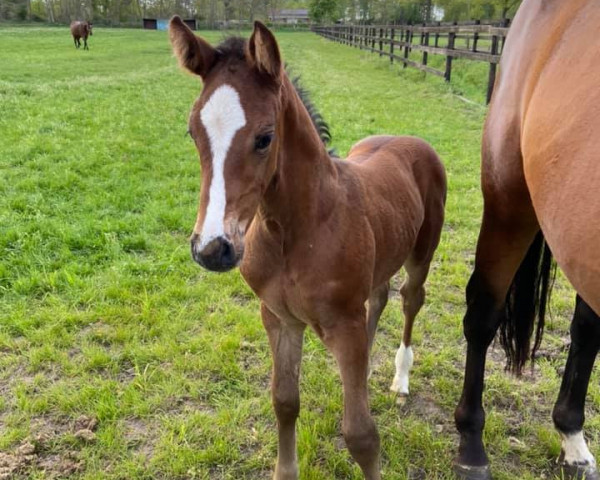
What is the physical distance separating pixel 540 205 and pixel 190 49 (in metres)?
1.15

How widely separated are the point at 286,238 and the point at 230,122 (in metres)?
0.53

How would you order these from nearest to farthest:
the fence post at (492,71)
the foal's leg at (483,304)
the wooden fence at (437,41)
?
the foal's leg at (483,304) < the fence post at (492,71) < the wooden fence at (437,41)

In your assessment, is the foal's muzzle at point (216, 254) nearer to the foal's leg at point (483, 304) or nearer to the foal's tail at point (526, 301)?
the foal's leg at point (483, 304)

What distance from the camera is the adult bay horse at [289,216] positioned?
1.47 metres

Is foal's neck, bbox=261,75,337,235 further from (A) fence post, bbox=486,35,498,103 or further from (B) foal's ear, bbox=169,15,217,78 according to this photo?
(A) fence post, bbox=486,35,498,103

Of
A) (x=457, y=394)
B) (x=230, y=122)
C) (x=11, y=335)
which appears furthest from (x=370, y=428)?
(x=11, y=335)

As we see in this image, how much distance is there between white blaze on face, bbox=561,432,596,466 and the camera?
218cm

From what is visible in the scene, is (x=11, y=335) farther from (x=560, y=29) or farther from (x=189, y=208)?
(x=560, y=29)

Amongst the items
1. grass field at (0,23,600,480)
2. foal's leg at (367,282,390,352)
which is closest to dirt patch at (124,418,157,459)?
grass field at (0,23,600,480)

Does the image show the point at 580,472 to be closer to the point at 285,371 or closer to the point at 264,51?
the point at 285,371

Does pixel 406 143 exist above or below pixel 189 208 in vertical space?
above

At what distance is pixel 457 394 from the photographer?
2678 millimetres

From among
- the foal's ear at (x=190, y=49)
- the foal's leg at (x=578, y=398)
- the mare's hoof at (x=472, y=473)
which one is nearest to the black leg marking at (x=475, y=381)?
the mare's hoof at (x=472, y=473)

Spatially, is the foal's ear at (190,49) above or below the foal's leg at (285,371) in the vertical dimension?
above
